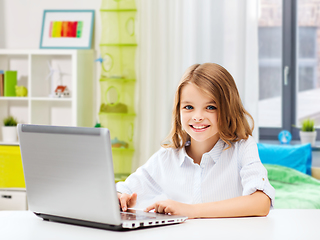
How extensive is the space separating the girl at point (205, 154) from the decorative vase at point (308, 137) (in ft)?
6.37

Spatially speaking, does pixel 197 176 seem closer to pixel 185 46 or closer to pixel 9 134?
pixel 185 46

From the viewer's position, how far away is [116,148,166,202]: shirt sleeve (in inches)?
49.7

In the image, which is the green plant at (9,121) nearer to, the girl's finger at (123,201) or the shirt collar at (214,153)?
the shirt collar at (214,153)

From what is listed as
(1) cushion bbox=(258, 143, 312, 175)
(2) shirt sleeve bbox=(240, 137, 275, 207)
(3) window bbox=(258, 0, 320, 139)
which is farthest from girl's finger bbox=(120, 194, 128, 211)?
(3) window bbox=(258, 0, 320, 139)

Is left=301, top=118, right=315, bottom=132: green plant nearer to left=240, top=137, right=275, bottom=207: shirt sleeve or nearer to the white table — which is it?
left=240, top=137, right=275, bottom=207: shirt sleeve

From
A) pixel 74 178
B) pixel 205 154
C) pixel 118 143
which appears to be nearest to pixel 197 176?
pixel 205 154

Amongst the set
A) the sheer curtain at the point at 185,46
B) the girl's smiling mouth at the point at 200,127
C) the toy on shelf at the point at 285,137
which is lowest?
the toy on shelf at the point at 285,137

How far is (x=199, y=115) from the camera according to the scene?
1.18 m

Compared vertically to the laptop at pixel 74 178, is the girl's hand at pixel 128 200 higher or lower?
lower

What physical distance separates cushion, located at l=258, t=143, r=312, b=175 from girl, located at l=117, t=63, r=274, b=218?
61.9 inches

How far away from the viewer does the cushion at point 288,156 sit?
2.80 metres

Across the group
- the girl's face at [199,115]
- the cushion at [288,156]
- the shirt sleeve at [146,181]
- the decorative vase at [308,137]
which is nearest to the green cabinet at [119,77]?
the cushion at [288,156]

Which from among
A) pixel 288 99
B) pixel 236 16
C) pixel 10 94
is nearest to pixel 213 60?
pixel 236 16

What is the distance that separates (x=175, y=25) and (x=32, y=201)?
2369mm
